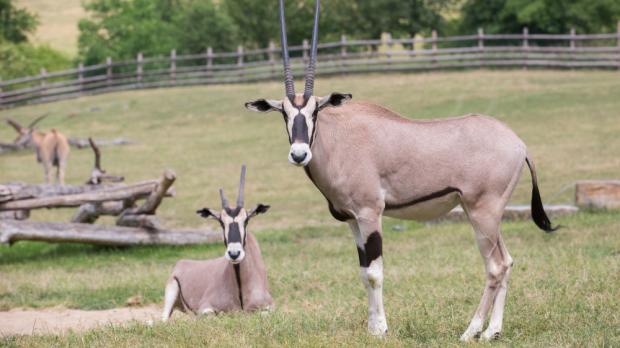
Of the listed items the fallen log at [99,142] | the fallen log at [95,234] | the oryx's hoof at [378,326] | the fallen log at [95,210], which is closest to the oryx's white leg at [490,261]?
the oryx's hoof at [378,326]

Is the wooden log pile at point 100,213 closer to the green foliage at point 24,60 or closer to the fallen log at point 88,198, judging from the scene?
the fallen log at point 88,198

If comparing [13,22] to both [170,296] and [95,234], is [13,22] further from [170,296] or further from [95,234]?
[170,296]

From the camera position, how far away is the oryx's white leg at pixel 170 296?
10.9m

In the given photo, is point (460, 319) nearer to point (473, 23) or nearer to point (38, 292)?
point (38, 292)

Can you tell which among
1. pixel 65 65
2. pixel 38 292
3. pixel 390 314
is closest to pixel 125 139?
pixel 38 292

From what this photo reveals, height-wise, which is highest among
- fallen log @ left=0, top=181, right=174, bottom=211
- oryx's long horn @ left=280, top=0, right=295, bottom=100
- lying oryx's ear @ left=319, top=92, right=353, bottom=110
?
oryx's long horn @ left=280, top=0, right=295, bottom=100

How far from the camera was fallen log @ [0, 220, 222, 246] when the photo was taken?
14.8 m

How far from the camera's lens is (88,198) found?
15.6m

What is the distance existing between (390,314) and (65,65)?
79292mm

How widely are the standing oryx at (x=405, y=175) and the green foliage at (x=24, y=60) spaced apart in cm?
5545

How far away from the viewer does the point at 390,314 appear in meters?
8.57

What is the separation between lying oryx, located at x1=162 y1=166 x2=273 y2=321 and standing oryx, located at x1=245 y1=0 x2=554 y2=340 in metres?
3.05

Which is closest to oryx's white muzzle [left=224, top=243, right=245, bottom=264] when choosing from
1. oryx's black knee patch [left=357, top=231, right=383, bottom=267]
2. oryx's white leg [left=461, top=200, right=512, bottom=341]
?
oryx's black knee patch [left=357, top=231, right=383, bottom=267]

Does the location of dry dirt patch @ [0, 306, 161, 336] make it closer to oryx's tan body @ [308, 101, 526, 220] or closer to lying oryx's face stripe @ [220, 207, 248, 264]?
lying oryx's face stripe @ [220, 207, 248, 264]
